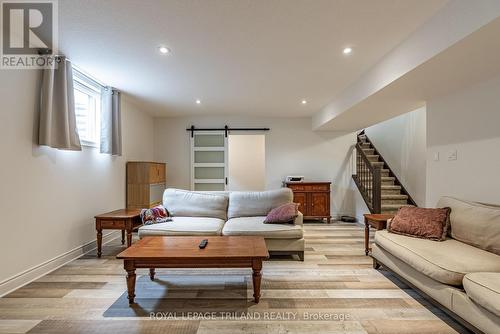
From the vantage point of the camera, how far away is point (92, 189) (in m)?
3.84

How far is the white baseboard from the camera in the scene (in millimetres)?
2467

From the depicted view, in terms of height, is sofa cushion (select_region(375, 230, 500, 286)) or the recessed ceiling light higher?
the recessed ceiling light

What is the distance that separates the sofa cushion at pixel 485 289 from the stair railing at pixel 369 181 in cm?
332

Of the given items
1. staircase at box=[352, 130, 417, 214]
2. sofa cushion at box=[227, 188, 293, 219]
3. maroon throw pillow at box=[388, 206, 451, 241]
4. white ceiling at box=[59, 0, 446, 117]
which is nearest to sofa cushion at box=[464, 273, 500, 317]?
maroon throw pillow at box=[388, 206, 451, 241]

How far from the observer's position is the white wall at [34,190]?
8.13 ft

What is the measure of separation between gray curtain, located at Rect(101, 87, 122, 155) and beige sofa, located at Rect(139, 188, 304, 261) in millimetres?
1142

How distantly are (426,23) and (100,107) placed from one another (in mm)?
4305

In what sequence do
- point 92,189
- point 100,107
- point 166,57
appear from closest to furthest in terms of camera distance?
1. point 166,57
2. point 92,189
3. point 100,107

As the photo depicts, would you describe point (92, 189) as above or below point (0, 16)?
below

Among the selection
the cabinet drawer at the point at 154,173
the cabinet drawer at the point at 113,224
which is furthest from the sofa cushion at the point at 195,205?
the cabinet drawer at the point at 154,173

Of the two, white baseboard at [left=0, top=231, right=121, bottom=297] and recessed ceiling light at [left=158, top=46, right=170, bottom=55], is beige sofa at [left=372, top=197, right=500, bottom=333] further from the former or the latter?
white baseboard at [left=0, top=231, right=121, bottom=297]

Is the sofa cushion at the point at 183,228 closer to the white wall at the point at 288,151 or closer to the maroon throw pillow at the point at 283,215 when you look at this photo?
the maroon throw pillow at the point at 283,215

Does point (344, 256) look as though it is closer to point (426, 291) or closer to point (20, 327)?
point (426, 291)

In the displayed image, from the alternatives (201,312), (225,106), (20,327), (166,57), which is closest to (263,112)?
(225,106)
